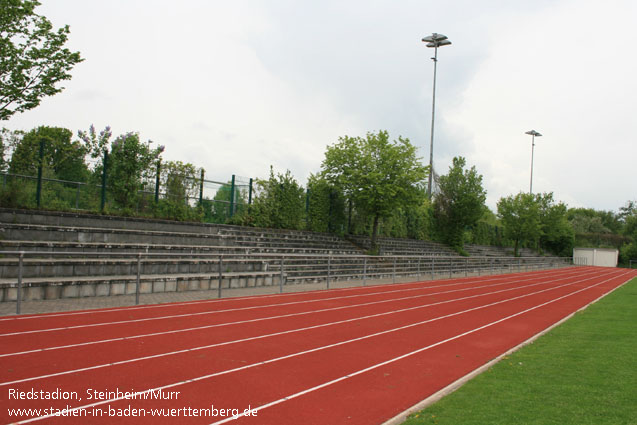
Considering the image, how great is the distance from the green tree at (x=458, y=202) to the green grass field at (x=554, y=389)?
2992 cm

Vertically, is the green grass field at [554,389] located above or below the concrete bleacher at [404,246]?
below

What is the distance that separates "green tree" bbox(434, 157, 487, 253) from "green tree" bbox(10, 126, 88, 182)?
2887cm

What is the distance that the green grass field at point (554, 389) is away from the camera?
170 inches

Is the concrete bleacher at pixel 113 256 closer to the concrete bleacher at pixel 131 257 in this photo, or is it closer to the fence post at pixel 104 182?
the concrete bleacher at pixel 131 257

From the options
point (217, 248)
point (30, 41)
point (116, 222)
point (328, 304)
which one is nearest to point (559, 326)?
point (328, 304)

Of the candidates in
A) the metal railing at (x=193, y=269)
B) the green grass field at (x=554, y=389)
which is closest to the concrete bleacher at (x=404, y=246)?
the metal railing at (x=193, y=269)

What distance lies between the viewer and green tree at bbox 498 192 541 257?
45.4 m

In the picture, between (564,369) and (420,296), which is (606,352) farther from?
(420,296)

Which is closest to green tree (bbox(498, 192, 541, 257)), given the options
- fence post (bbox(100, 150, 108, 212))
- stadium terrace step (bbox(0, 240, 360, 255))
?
stadium terrace step (bbox(0, 240, 360, 255))

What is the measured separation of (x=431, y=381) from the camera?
5.87 meters

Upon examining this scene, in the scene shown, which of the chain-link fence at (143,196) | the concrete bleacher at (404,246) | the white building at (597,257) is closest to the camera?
the chain-link fence at (143,196)

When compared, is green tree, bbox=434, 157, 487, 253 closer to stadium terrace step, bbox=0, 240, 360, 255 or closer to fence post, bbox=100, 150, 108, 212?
stadium terrace step, bbox=0, 240, 360, 255

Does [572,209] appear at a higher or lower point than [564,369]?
higher

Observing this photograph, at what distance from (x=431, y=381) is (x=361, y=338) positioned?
2494 mm
